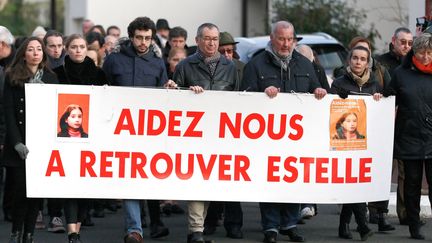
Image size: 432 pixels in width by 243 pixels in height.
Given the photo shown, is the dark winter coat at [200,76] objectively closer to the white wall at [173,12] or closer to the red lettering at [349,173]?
the red lettering at [349,173]

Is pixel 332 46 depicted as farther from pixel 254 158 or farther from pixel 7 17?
pixel 7 17

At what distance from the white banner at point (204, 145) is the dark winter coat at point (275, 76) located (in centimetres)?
23

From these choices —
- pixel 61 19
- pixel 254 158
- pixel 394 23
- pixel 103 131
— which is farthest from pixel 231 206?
pixel 61 19

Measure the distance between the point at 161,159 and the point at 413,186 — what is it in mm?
2378

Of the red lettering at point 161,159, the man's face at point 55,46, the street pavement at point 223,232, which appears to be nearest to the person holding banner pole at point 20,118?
the street pavement at point 223,232

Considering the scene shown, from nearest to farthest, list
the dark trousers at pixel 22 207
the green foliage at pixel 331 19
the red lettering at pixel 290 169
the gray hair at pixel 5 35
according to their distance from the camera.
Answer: the dark trousers at pixel 22 207
the red lettering at pixel 290 169
the gray hair at pixel 5 35
the green foliage at pixel 331 19

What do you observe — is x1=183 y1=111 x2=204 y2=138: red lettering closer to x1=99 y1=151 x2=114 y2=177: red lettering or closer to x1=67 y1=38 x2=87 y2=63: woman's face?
x1=99 y1=151 x2=114 y2=177: red lettering

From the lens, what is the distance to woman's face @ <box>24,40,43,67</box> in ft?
36.7

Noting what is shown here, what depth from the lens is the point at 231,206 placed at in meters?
12.1

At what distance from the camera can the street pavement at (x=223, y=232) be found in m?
12.0

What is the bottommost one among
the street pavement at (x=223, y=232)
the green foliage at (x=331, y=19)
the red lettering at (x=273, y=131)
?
the street pavement at (x=223, y=232)

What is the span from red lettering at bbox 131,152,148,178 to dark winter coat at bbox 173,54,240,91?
2.70 ft

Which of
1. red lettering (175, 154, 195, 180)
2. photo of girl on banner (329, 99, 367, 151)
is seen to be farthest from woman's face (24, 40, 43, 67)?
photo of girl on banner (329, 99, 367, 151)

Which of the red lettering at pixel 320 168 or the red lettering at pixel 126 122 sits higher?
the red lettering at pixel 126 122
